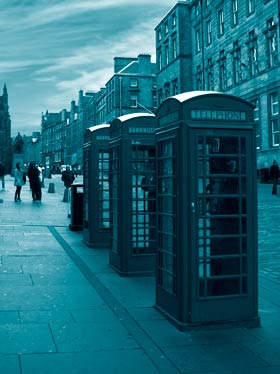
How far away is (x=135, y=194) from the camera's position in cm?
819

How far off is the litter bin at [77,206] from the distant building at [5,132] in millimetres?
95407

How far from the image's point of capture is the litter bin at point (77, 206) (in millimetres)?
13789

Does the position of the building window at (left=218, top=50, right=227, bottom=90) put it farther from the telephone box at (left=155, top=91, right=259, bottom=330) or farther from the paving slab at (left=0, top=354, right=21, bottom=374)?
the paving slab at (left=0, top=354, right=21, bottom=374)

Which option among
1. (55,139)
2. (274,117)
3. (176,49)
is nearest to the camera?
(274,117)

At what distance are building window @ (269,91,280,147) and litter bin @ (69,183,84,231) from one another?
26521mm

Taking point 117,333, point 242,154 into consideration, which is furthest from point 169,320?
point 242,154

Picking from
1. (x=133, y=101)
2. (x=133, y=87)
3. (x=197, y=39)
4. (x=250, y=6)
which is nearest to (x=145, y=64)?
(x=133, y=87)

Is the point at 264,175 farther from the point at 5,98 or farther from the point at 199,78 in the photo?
the point at 5,98

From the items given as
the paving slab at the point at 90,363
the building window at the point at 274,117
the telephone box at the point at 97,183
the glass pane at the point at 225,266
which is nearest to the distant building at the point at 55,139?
the building window at the point at 274,117

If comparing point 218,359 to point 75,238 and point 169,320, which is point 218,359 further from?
point 75,238

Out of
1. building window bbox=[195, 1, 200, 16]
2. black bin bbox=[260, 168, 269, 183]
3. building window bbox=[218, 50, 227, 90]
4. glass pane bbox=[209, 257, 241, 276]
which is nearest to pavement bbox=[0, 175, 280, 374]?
glass pane bbox=[209, 257, 241, 276]

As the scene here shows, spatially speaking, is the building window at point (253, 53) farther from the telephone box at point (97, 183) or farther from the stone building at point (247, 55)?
the telephone box at point (97, 183)

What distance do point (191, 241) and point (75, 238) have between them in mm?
7615

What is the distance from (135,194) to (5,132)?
106591 millimetres
